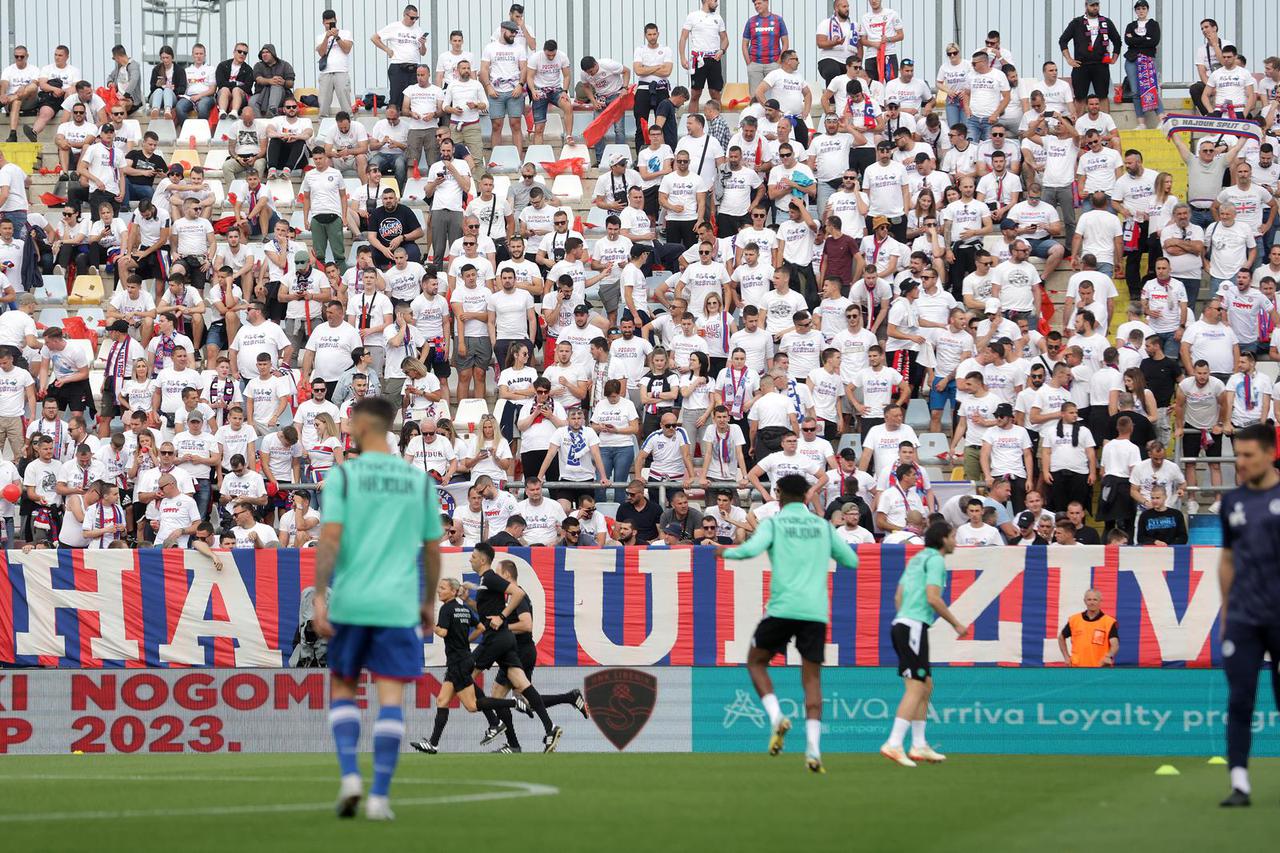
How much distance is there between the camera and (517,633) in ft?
61.2

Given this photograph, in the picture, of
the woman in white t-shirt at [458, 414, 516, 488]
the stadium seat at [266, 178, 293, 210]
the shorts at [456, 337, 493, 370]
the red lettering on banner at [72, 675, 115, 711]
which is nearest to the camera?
the red lettering on banner at [72, 675, 115, 711]

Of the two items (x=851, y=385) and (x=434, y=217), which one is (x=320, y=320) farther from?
(x=851, y=385)

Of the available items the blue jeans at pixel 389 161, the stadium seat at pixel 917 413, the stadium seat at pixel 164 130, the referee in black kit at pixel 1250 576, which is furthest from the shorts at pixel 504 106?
the referee in black kit at pixel 1250 576

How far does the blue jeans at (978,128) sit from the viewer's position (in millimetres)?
27484

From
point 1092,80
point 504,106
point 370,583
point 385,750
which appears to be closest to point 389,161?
point 504,106

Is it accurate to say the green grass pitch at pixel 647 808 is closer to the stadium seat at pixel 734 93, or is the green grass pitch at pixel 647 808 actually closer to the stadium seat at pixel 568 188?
the stadium seat at pixel 568 188

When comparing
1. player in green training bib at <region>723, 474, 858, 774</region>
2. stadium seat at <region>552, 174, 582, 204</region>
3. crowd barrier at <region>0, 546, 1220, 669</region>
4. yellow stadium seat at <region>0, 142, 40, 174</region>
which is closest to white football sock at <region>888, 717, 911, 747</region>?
player in green training bib at <region>723, 474, 858, 774</region>

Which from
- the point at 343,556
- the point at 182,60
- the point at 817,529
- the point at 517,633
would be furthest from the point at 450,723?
the point at 182,60

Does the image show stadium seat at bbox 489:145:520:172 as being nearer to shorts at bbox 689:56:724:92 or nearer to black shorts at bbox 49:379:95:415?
shorts at bbox 689:56:724:92

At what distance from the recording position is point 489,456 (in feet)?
75.0

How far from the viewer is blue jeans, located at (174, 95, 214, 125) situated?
102 ft

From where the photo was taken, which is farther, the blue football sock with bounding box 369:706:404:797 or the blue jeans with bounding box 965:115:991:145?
the blue jeans with bounding box 965:115:991:145

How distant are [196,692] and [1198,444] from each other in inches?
470

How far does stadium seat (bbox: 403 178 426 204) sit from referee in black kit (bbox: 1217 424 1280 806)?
19.0 metres
